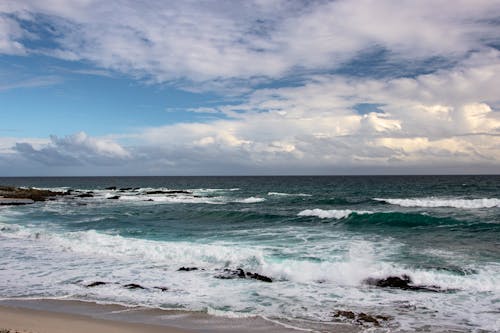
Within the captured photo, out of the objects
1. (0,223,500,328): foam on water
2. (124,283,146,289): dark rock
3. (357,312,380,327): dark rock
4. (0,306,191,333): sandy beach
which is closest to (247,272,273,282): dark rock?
(0,223,500,328): foam on water

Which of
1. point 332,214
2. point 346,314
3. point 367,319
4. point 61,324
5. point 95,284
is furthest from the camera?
point 332,214

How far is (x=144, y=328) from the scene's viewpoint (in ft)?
26.9

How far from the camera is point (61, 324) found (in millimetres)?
8414

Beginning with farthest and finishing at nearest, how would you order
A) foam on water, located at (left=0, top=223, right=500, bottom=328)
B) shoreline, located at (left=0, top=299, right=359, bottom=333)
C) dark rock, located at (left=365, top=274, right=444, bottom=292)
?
1. dark rock, located at (left=365, top=274, right=444, bottom=292)
2. foam on water, located at (left=0, top=223, right=500, bottom=328)
3. shoreline, located at (left=0, top=299, right=359, bottom=333)

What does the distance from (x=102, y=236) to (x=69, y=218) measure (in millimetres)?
11058

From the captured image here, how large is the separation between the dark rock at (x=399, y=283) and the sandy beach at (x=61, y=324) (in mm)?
6048

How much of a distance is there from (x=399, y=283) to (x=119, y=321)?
7.63 metres

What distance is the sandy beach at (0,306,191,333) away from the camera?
8023 millimetres

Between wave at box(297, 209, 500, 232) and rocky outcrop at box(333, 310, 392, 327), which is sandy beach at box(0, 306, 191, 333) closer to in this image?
rocky outcrop at box(333, 310, 392, 327)

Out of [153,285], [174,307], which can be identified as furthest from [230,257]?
[174,307]

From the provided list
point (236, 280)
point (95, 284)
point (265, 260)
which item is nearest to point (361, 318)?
point (236, 280)

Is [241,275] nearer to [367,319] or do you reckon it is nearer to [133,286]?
[133,286]

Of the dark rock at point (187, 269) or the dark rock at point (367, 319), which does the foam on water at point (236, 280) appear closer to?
the dark rock at point (187, 269)

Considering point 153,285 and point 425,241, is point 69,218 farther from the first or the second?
point 425,241
